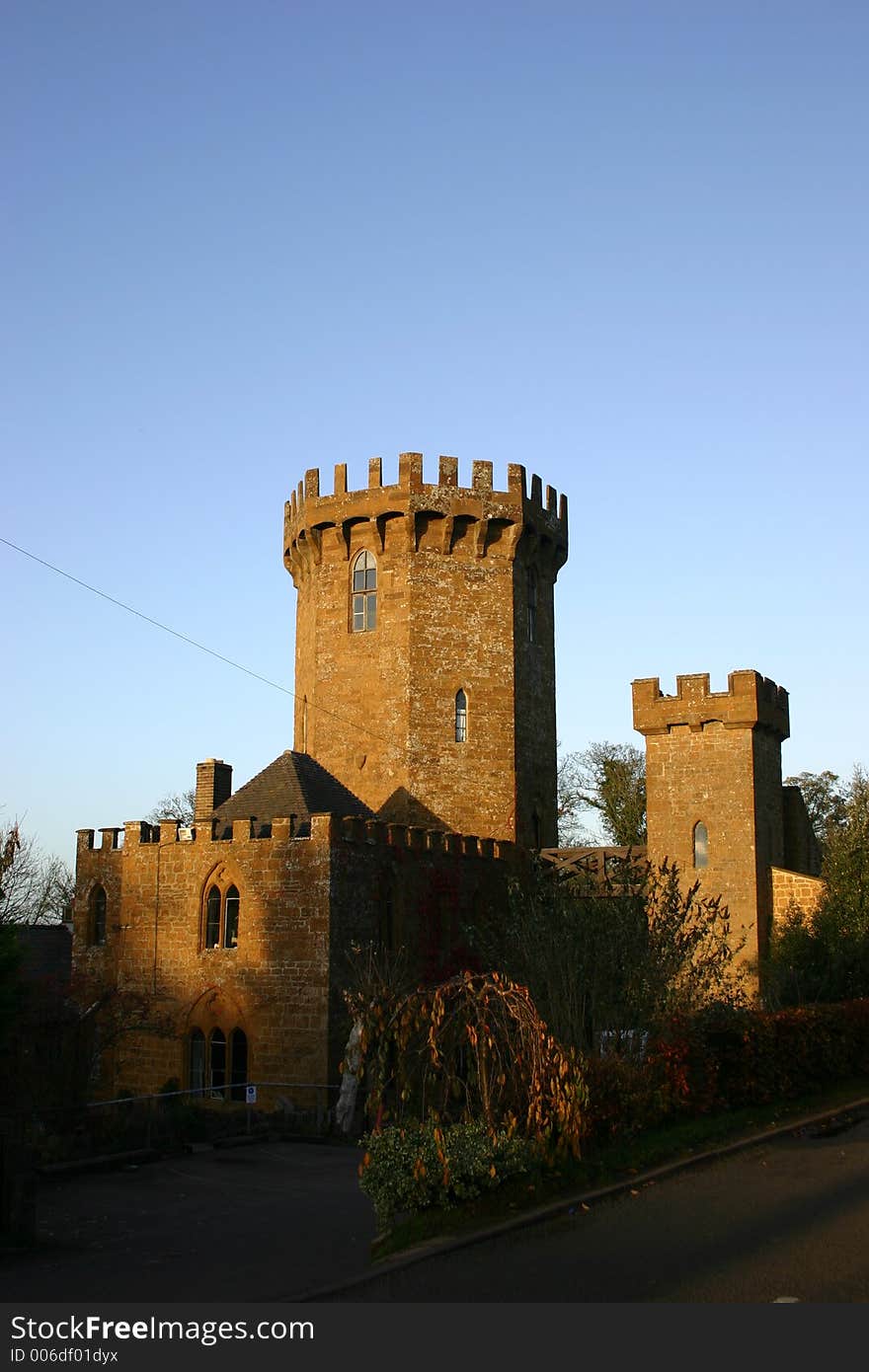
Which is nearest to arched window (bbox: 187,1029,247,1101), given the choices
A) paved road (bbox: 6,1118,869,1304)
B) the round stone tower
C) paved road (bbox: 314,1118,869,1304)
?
the round stone tower

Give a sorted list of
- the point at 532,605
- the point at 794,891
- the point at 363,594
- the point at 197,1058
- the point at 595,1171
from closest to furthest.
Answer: the point at 595,1171, the point at 197,1058, the point at 794,891, the point at 363,594, the point at 532,605

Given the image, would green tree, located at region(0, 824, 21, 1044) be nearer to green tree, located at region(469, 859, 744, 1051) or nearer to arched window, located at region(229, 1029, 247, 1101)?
green tree, located at region(469, 859, 744, 1051)

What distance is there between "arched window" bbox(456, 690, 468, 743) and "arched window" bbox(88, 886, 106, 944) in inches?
405

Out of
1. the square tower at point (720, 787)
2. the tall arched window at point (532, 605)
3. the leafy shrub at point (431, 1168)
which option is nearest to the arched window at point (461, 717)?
the tall arched window at point (532, 605)

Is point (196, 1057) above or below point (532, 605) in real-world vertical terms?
below

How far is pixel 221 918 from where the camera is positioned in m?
28.2

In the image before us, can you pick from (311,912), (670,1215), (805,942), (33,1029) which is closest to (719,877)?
(805,942)

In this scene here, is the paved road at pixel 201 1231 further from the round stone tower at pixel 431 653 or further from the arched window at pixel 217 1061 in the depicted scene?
the round stone tower at pixel 431 653

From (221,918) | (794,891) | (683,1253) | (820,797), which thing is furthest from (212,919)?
(820,797)

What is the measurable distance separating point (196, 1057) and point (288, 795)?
6.11 meters

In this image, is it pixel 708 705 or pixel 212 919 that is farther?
pixel 708 705

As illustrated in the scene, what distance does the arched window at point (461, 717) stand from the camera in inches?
1399

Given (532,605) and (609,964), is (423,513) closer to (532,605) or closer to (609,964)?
(532,605)

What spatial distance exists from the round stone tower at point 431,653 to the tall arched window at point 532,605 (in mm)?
119
